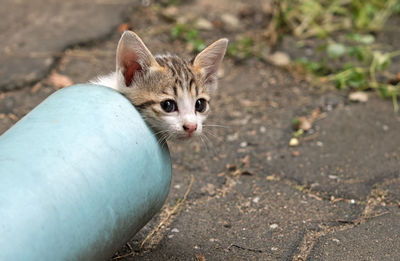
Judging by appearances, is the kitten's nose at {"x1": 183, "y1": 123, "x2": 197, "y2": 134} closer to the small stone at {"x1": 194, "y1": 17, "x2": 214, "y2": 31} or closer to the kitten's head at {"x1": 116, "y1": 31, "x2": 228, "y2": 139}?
the kitten's head at {"x1": 116, "y1": 31, "x2": 228, "y2": 139}

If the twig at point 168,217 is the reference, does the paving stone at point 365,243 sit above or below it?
below

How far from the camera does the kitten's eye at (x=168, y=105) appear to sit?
9.59 ft

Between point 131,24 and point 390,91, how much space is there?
295cm

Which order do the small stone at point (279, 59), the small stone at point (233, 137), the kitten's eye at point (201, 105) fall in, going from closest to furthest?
the kitten's eye at point (201, 105)
the small stone at point (233, 137)
the small stone at point (279, 59)

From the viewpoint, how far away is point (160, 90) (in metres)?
2.95

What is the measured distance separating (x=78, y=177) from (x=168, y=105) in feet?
2.66

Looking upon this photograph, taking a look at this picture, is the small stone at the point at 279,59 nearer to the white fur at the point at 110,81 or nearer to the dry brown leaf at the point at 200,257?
the white fur at the point at 110,81

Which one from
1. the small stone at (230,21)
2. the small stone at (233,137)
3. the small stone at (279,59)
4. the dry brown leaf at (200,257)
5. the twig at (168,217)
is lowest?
the small stone at (279,59)

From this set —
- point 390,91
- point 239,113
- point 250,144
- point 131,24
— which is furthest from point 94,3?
point 390,91

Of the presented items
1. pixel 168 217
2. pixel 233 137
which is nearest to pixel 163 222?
pixel 168 217

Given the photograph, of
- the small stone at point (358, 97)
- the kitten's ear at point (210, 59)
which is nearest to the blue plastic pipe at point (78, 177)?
the kitten's ear at point (210, 59)

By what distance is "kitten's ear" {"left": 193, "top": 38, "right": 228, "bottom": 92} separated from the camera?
10.4 ft

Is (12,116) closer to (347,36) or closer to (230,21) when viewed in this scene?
(230,21)

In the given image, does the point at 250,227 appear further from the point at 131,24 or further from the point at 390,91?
the point at 131,24
